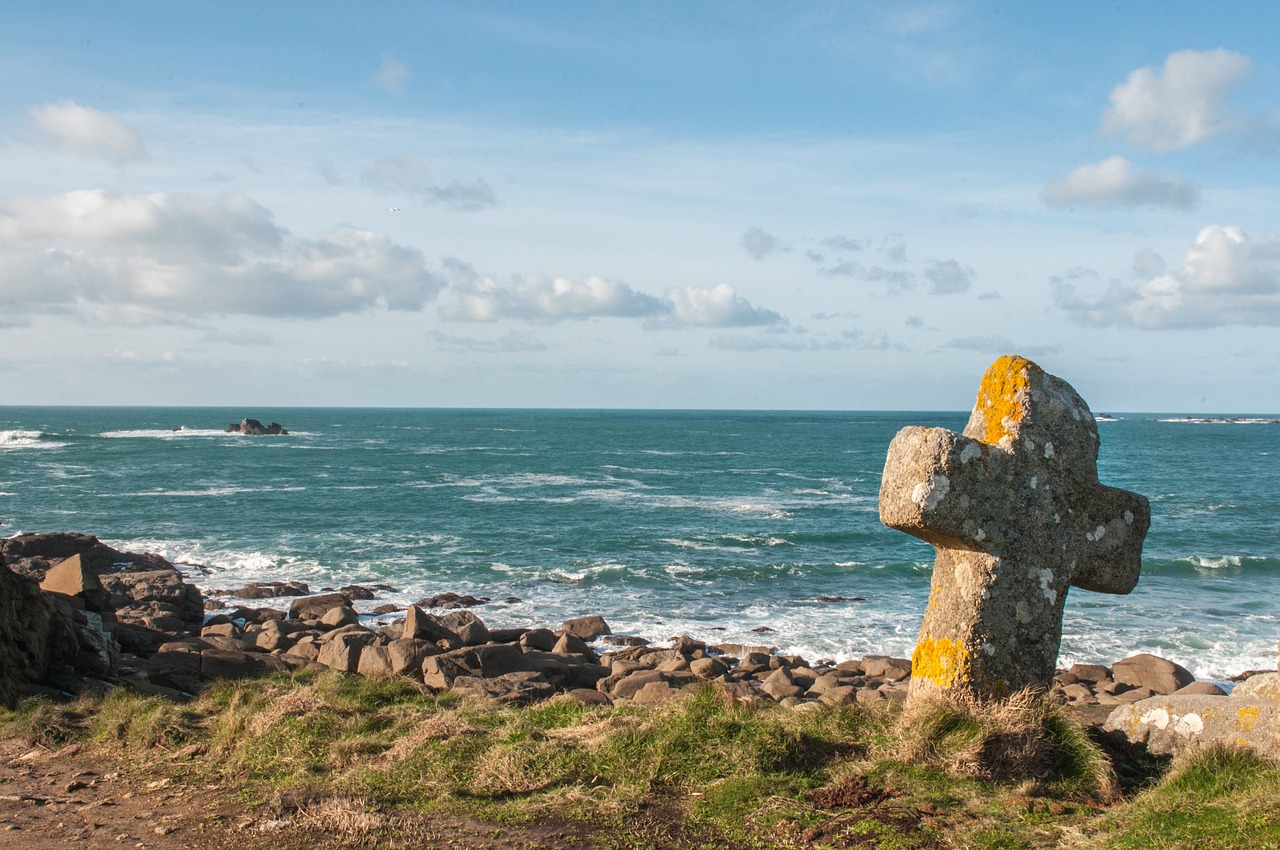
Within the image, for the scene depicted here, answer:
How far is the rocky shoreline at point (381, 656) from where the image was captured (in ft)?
35.1

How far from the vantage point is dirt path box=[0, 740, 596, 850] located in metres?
6.01

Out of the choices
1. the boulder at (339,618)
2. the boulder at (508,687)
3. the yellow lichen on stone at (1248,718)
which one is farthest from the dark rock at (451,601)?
the yellow lichen on stone at (1248,718)

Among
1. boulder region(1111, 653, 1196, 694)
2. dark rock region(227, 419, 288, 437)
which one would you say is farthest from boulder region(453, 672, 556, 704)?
dark rock region(227, 419, 288, 437)

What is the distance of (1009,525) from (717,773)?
305cm

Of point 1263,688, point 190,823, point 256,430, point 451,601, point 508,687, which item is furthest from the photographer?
point 256,430

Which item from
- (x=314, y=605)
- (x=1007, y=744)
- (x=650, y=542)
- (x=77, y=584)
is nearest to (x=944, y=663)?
(x=1007, y=744)

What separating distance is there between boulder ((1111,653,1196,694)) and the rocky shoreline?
1.0 inches

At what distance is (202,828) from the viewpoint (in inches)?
251

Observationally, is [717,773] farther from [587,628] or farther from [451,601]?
[451,601]

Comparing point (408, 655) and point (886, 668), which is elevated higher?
point (408, 655)

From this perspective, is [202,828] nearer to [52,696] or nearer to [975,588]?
[52,696]

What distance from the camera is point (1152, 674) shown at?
16.8 meters

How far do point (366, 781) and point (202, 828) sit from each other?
1.14 metres

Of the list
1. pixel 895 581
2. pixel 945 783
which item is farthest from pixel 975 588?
pixel 895 581
